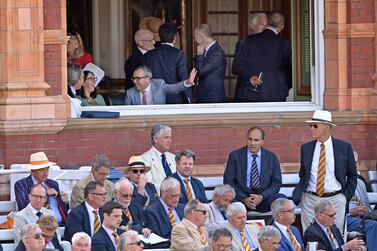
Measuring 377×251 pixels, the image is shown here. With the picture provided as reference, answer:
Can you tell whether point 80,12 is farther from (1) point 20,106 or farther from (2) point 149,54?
(1) point 20,106

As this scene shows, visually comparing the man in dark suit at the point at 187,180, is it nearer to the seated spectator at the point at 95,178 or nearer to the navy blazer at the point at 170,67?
the seated spectator at the point at 95,178

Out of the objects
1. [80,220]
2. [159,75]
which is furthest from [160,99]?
[80,220]

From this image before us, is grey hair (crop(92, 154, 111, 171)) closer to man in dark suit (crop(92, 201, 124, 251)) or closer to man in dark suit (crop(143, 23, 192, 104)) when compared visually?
man in dark suit (crop(92, 201, 124, 251))

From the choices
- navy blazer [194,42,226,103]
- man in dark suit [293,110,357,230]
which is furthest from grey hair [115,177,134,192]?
navy blazer [194,42,226,103]

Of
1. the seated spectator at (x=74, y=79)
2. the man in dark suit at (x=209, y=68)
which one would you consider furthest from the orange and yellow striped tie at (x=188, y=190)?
the man in dark suit at (x=209, y=68)

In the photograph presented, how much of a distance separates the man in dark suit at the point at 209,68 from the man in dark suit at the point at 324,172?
2.24m

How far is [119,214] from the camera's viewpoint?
1977cm

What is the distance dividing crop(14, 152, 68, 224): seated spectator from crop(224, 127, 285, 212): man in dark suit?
6.47ft

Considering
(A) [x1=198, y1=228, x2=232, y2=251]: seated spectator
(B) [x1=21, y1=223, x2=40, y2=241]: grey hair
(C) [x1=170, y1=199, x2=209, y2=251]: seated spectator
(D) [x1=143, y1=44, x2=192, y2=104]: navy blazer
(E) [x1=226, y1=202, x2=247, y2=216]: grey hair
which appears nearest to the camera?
(B) [x1=21, y1=223, x2=40, y2=241]: grey hair

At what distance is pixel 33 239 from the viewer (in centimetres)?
1880

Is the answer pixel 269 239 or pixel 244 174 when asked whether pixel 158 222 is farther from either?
pixel 244 174

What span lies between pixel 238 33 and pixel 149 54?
3005 mm

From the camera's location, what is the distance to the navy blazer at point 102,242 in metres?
19.6

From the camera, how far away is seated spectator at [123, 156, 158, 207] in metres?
21.1
